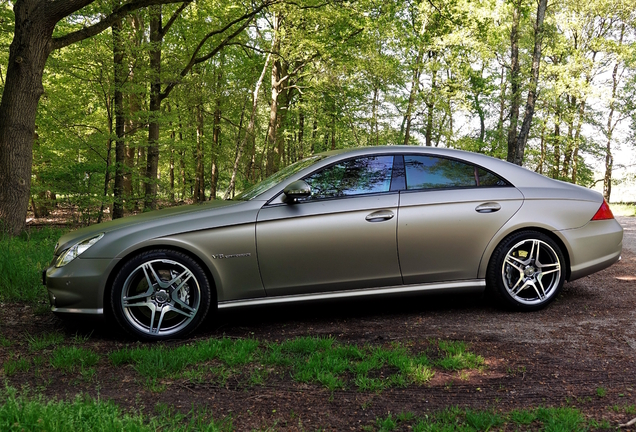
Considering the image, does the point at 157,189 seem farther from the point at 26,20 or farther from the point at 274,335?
the point at 274,335

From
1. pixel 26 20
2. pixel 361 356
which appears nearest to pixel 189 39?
pixel 26 20

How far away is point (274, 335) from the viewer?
160 inches

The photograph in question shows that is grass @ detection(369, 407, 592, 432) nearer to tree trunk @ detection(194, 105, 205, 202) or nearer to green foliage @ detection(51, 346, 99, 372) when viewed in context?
green foliage @ detection(51, 346, 99, 372)

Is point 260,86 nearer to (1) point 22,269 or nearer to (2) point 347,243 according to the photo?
(1) point 22,269

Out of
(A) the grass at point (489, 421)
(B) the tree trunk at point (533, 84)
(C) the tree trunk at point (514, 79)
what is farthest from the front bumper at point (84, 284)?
(C) the tree trunk at point (514, 79)

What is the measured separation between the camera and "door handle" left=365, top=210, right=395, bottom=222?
4215 mm

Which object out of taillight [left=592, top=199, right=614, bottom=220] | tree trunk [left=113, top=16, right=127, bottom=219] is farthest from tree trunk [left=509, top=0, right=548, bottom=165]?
tree trunk [left=113, top=16, right=127, bottom=219]

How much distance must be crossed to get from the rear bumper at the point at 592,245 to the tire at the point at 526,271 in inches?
5.2

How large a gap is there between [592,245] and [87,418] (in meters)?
4.57

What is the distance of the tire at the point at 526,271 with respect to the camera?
14.9ft

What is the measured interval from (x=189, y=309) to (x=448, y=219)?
2.39 metres

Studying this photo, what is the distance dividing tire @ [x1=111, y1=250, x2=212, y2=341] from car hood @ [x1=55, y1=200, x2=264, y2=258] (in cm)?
17

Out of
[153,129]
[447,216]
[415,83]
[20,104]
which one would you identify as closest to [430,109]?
[415,83]

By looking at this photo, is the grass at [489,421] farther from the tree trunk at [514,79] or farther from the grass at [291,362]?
the tree trunk at [514,79]
